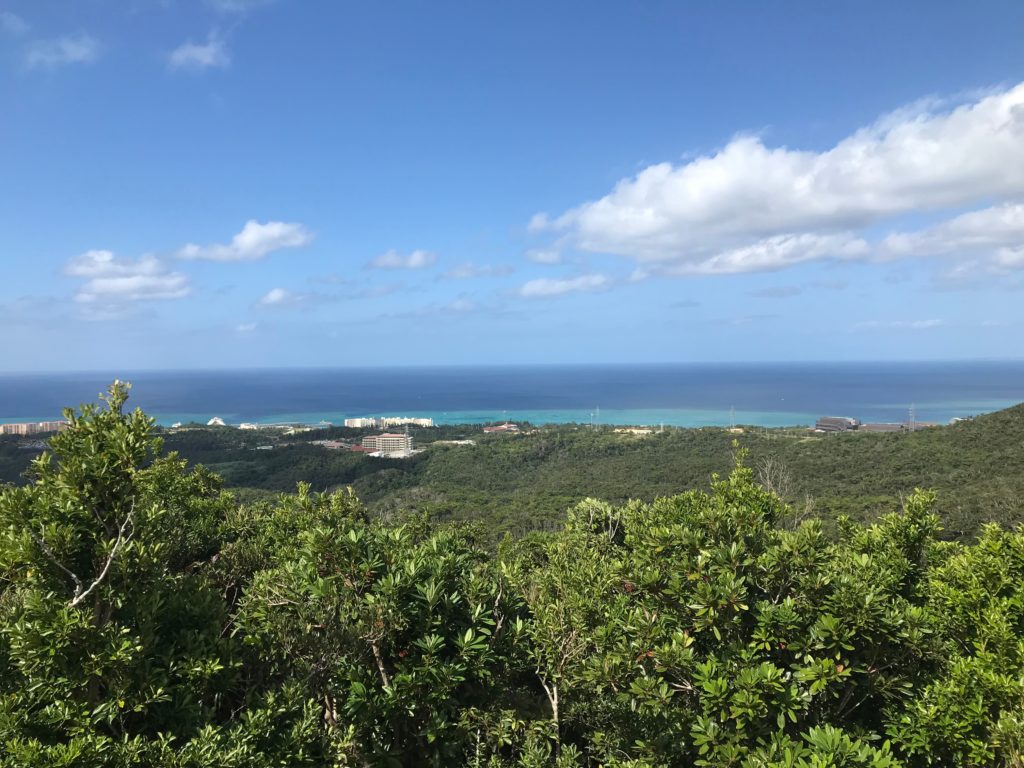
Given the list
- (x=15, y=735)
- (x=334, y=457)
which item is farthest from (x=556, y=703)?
(x=334, y=457)

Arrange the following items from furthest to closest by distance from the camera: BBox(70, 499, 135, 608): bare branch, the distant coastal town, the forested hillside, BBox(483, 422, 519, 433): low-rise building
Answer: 1. BBox(483, 422, 519, 433): low-rise building
2. the distant coastal town
3. the forested hillside
4. BBox(70, 499, 135, 608): bare branch

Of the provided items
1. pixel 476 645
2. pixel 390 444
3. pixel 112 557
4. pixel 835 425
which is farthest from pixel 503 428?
pixel 112 557

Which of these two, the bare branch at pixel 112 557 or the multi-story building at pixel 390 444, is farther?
the multi-story building at pixel 390 444

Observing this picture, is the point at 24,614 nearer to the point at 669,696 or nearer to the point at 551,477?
the point at 669,696

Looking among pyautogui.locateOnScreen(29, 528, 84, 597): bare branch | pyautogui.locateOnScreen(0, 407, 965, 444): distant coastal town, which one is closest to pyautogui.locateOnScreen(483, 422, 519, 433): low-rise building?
pyautogui.locateOnScreen(0, 407, 965, 444): distant coastal town

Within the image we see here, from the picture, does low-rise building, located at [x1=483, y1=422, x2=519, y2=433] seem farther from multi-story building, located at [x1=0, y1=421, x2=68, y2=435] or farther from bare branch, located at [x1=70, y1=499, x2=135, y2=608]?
bare branch, located at [x1=70, y1=499, x2=135, y2=608]

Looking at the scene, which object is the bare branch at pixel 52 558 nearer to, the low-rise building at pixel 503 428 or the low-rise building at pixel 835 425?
the low-rise building at pixel 835 425

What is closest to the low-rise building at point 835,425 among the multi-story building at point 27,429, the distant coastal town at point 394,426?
the distant coastal town at point 394,426

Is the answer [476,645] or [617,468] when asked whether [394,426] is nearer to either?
[617,468]
